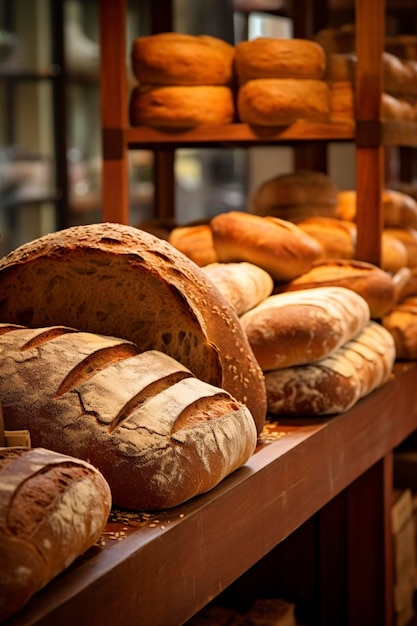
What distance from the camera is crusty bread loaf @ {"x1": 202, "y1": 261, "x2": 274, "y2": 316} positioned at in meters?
2.09

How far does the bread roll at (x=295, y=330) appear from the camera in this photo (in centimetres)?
204

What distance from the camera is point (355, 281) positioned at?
245 cm

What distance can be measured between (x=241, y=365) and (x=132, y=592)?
0.58m

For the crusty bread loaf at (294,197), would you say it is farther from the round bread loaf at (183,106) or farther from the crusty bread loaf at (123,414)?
the crusty bread loaf at (123,414)

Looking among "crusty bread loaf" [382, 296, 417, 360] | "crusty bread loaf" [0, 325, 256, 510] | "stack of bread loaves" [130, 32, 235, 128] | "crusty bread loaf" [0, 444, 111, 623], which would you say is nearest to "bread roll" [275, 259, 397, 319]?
"crusty bread loaf" [382, 296, 417, 360]

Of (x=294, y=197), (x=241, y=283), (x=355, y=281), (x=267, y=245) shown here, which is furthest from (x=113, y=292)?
(x=294, y=197)

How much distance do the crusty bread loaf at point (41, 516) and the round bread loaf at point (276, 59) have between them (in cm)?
164

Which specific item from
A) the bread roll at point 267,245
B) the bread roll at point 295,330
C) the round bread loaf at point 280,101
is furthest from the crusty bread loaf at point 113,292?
the round bread loaf at point 280,101

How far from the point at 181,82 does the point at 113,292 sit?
119cm

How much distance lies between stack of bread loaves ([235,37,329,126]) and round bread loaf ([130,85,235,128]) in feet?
0.16

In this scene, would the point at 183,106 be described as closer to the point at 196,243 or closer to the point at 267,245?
the point at 196,243

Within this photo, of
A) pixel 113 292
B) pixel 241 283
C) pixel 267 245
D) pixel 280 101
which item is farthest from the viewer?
pixel 280 101

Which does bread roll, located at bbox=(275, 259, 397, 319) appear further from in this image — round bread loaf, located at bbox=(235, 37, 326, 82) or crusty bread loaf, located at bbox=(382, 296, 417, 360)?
round bread loaf, located at bbox=(235, 37, 326, 82)

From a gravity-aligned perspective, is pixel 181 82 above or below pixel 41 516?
above
